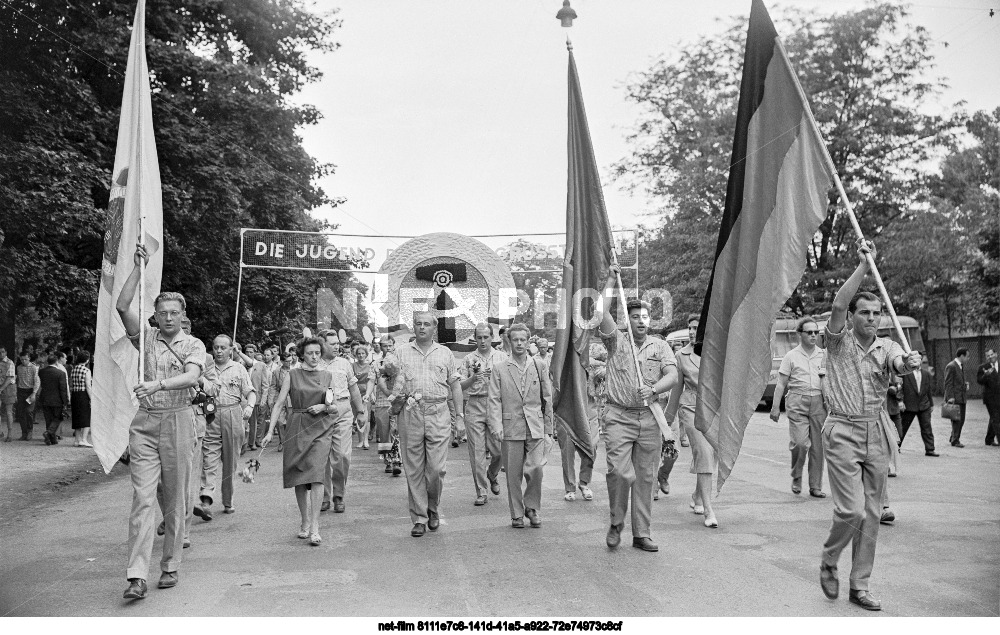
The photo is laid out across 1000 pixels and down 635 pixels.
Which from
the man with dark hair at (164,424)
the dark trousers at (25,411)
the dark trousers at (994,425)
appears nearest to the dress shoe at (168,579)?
the man with dark hair at (164,424)

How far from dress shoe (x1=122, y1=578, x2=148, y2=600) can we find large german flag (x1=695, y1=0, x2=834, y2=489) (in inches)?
148

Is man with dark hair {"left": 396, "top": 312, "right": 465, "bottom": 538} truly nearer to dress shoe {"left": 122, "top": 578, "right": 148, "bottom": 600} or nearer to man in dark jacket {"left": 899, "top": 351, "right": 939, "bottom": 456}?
dress shoe {"left": 122, "top": 578, "right": 148, "bottom": 600}

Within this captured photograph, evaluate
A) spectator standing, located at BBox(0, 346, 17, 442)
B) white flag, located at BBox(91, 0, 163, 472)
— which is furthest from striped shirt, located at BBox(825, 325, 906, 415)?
spectator standing, located at BBox(0, 346, 17, 442)

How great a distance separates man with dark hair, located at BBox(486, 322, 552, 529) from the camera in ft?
28.9

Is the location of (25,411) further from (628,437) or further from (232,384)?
(628,437)

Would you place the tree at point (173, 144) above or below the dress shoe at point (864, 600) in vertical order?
above

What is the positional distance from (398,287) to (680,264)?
10650mm

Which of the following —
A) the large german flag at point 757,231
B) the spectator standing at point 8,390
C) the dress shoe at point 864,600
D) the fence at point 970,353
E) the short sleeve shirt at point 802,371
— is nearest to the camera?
the dress shoe at point 864,600

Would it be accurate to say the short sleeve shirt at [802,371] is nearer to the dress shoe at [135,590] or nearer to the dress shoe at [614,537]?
the dress shoe at [614,537]

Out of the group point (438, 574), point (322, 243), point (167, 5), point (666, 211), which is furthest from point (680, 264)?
point (438, 574)

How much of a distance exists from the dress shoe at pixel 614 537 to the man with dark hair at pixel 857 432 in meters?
1.84

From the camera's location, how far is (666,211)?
1328 inches

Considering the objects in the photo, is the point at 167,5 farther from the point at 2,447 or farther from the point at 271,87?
the point at 2,447

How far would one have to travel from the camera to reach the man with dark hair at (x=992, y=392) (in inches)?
639
